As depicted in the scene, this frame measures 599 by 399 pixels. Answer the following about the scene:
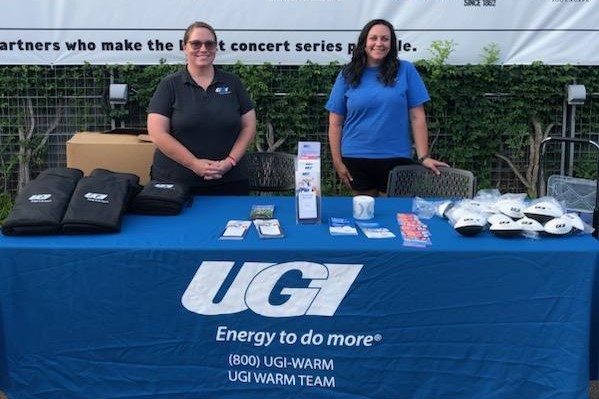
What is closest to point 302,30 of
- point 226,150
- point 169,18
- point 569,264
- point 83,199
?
point 169,18

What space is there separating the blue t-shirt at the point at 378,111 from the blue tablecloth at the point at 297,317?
3.73 feet

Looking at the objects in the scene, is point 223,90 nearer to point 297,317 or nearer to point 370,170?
point 370,170

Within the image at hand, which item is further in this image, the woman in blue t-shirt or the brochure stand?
the woman in blue t-shirt

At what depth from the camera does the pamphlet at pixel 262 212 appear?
225 centimetres

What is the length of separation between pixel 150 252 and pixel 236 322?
34cm

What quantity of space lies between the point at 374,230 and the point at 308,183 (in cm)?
27

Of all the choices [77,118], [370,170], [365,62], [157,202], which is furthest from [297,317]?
[77,118]

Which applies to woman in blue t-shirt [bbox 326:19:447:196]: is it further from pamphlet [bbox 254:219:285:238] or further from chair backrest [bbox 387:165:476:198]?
pamphlet [bbox 254:219:285:238]

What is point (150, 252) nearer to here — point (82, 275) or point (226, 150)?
point (82, 275)

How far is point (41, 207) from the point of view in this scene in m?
2.03

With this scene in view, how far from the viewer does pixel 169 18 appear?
4.32 meters

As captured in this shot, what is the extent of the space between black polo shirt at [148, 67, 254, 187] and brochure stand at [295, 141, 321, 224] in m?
0.66

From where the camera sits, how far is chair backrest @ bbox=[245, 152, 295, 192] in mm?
3404

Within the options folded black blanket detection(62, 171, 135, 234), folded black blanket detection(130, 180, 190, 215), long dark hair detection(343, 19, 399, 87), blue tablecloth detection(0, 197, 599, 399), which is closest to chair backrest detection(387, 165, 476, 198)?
long dark hair detection(343, 19, 399, 87)
